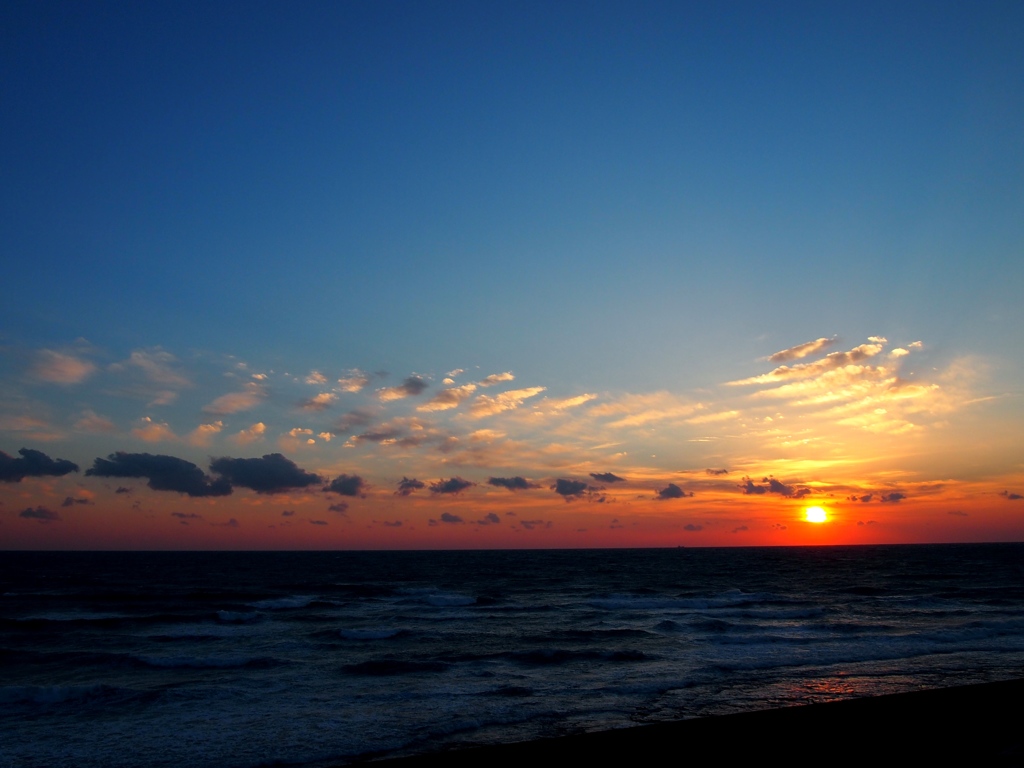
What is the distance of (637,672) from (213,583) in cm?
5504

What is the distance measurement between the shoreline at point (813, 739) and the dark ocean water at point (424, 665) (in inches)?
117

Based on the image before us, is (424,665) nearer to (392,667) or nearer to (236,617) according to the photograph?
(392,667)

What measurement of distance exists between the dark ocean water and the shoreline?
9.71 ft

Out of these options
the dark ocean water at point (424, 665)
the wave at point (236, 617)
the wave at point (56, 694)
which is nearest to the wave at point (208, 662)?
the dark ocean water at point (424, 665)

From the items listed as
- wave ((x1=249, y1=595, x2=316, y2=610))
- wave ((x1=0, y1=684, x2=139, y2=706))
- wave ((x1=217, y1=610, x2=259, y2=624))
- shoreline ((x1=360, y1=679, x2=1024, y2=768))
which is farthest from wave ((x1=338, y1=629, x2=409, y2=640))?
shoreline ((x1=360, y1=679, x2=1024, y2=768))

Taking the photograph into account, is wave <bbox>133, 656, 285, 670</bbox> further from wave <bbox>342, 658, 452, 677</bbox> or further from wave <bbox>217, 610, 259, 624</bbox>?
wave <bbox>217, 610, 259, 624</bbox>

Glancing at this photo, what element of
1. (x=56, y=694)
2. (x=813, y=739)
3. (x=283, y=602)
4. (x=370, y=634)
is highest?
(x=813, y=739)

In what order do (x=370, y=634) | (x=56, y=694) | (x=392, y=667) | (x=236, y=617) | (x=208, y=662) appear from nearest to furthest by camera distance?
(x=56, y=694), (x=392, y=667), (x=208, y=662), (x=370, y=634), (x=236, y=617)

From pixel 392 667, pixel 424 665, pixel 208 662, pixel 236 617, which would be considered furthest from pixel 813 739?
pixel 236 617

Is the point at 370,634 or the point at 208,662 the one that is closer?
the point at 208,662

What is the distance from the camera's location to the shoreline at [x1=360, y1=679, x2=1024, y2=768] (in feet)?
→ 36.6

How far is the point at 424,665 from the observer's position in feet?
77.3

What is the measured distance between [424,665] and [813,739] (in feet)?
48.1

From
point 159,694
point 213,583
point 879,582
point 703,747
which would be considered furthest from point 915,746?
point 213,583
